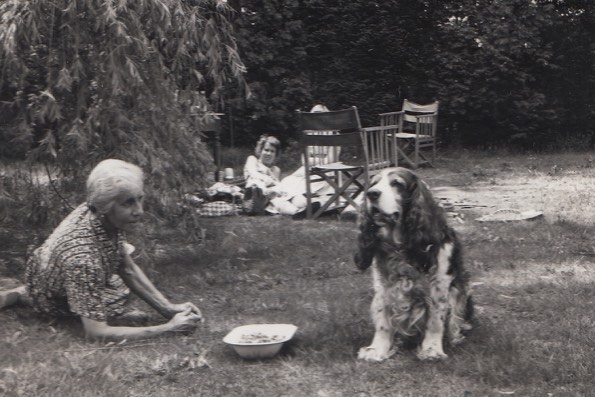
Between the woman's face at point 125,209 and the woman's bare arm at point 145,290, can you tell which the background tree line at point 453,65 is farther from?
the woman's face at point 125,209

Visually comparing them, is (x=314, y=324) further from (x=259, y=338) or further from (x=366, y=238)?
(x=366, y=238)

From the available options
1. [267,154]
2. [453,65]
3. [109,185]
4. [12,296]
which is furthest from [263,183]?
[453,65]

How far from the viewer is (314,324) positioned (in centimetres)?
448

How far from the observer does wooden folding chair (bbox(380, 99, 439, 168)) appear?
1241 cm

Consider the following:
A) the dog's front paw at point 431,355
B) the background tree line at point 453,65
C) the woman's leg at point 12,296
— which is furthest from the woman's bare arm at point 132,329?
the background tree line at point 453,65

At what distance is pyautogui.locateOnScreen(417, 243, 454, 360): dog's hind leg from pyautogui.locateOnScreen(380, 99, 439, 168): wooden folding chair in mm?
8224

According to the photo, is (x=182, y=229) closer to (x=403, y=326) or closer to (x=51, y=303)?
(x=51, y=303)

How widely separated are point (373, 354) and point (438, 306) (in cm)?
40

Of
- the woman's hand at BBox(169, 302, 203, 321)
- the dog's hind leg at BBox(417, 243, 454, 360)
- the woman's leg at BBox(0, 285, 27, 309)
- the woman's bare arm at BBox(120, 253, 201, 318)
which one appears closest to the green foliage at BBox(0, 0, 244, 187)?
the woman's leg at BBox(0, 285, 27, 309)

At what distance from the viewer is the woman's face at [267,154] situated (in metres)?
9.26

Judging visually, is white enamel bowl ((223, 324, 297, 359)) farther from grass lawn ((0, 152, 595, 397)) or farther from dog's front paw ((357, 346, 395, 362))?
dog's front paw ((357, 346, 395, 362))

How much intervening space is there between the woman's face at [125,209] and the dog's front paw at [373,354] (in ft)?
4.42

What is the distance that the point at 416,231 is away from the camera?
3.73m

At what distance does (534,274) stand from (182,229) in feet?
8.85
